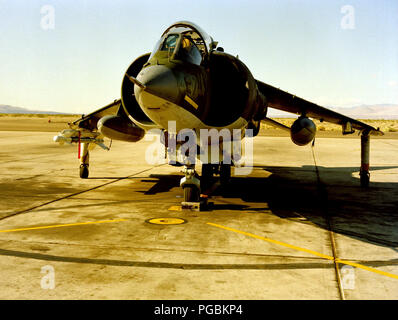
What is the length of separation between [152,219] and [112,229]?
1072 millimetres

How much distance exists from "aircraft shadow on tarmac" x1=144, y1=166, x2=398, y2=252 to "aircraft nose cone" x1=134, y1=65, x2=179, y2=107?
365 centimetres

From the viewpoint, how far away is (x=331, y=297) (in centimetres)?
450

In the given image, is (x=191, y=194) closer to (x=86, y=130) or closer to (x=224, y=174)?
(x=224, y=174)

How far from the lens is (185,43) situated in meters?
7.75

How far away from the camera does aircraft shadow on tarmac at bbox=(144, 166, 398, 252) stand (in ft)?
26.0

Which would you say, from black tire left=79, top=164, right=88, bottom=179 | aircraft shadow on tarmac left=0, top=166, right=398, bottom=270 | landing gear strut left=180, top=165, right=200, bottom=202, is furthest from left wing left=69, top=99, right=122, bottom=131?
landing gear strut left=180, top=165, right=200, bottom=202

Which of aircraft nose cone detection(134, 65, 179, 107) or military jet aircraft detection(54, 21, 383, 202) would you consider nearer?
aircraft nose cone detection(134, 65, 179, 107)

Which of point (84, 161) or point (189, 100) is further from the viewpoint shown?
point (84, 161)

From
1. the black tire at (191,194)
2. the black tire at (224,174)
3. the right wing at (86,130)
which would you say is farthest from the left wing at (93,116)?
the black tire at (191,194)

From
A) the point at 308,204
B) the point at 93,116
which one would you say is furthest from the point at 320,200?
the point at 93,116

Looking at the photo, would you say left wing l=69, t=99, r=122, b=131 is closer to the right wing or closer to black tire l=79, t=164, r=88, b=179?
the right wing

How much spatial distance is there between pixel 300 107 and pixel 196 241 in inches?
315
